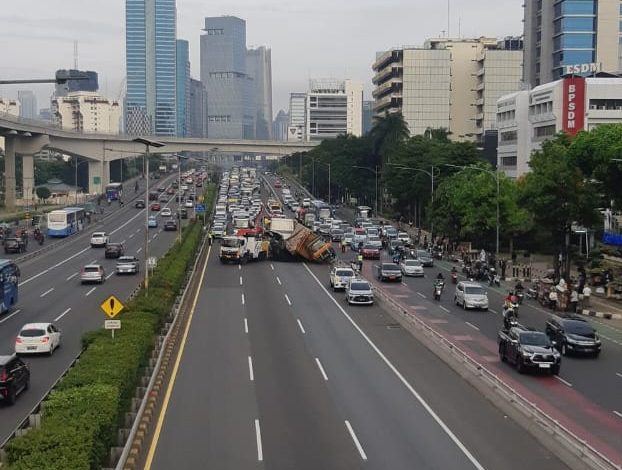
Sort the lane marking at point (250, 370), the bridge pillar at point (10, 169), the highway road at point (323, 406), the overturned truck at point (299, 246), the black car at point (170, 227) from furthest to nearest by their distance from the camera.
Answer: the bridge pillar at point (10, 169), the black car at point (170, 227), the overturned truck at point (299, 246), the lane marking at point (250, 370), the highway road at point (323, 406)

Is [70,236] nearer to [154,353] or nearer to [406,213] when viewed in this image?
[406,213]

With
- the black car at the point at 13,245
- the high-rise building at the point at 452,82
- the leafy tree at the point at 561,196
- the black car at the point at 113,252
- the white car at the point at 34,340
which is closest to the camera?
the white car at the point at 34,340

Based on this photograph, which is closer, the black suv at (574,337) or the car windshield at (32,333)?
the car windshield at (32,333)

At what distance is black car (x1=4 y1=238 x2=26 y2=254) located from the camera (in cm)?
6981

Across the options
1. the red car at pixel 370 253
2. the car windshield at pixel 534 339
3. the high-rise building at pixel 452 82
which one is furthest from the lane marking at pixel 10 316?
the high-rise building at pixel 452 82

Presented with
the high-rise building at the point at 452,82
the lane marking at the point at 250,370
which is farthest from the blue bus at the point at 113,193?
the lane marking at the point at 250,370

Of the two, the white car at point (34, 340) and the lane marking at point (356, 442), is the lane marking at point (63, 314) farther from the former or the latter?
the lane marking at point (356, 442)

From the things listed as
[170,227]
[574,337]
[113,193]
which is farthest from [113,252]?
[113,193]

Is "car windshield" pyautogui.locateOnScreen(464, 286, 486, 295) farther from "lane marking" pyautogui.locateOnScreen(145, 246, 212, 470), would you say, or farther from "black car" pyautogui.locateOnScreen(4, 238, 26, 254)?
"black car" pyautogui.locateOnScreen(4, 238, 26, 254)

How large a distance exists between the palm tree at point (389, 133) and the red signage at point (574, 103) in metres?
38.1

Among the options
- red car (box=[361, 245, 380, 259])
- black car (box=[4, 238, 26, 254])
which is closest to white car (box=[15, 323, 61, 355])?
black car (box=[4, 238, 26, 254])

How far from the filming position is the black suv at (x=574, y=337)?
31.5 m

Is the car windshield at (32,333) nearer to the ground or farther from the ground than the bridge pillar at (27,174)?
nearer to the ground

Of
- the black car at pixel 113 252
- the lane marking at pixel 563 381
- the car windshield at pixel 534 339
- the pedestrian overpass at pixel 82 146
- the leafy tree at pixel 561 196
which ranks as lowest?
the lane marking at pixel 563 381
